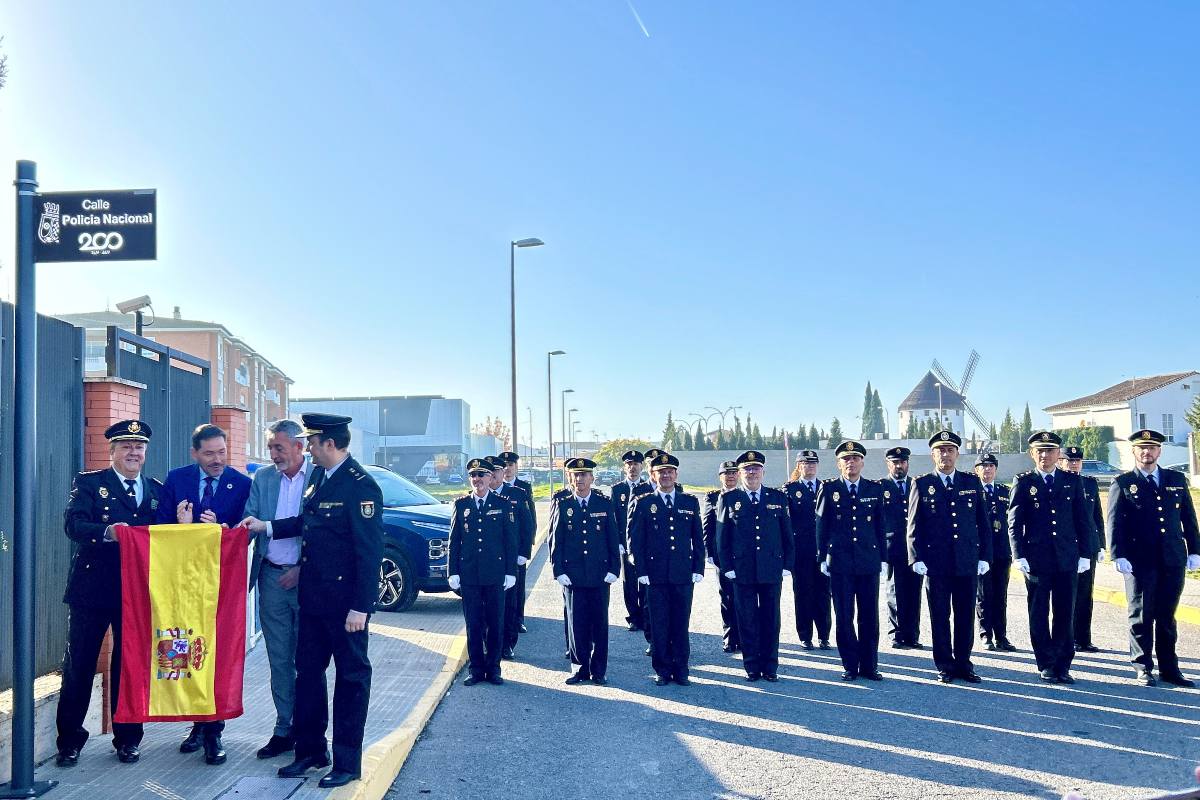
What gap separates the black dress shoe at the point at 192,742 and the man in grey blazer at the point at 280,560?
413 millimetres

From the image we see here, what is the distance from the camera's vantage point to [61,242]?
4.88 meters

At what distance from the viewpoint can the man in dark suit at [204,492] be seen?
18.5ft

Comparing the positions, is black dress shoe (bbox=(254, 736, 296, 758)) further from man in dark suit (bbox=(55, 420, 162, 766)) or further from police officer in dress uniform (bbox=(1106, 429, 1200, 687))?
police officer in dress uniform (bbox=(1106, 429, 1200, 687))

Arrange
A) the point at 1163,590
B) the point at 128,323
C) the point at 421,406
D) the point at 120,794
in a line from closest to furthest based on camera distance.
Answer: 1. the point at 120,794
2. the point at 1163,590
3. the point at 128,323
4. the point at 421,406

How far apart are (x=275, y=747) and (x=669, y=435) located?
98881mm

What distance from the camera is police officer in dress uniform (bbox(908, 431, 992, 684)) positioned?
822cm

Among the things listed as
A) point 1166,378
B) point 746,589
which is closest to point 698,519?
point 746,589

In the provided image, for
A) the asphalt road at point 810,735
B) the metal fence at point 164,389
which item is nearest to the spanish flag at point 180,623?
the asphalt road at point 810,735

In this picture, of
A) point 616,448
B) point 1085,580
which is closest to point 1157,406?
point 616,448

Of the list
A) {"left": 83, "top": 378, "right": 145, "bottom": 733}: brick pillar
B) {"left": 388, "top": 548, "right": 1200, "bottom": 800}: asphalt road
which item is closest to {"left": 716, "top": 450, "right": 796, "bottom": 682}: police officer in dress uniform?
{"left": 388, "top": 548, "right": 1200, "bottom": 800}: asphalt road

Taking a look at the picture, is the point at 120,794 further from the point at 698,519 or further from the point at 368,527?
the point at 698,519

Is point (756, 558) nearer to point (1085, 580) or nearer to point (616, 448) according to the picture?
point (1085, 580)

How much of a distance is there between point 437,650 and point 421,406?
90.3 metres

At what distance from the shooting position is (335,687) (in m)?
5.18
